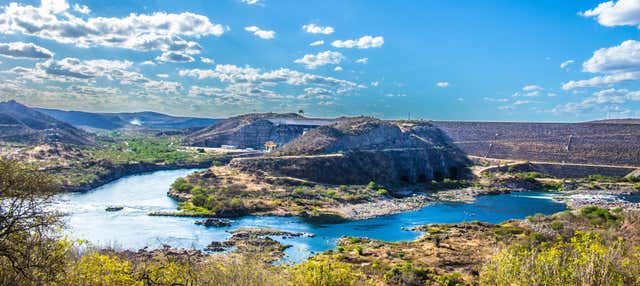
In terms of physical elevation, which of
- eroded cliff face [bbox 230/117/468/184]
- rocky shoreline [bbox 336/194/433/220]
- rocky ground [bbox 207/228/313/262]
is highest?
eroded cliff face [bbox 230/117/468/184]

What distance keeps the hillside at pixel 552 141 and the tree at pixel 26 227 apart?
105612 millimetres

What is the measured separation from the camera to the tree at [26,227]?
11906 millimetres

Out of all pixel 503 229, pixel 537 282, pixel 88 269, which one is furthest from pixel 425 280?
pixel 88 269

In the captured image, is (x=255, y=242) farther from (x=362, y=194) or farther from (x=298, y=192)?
(x=362, y=194)

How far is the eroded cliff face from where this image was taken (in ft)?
265

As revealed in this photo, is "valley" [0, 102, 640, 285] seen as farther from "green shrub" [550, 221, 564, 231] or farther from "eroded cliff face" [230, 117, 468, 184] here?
"eroded cliff face" [230, 117, 468, 184]

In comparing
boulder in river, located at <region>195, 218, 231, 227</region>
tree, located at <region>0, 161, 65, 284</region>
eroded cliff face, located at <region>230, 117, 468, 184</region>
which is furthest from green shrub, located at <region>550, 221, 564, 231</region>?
tree, located at <region>0, 161, 65, 284</region>

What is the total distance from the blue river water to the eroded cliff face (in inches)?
705

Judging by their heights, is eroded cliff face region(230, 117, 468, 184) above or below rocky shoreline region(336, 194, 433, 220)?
above

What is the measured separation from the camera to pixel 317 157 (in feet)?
275

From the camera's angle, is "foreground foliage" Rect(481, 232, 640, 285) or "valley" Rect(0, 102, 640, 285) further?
"valley" Rect(0, 102, 640, 285)

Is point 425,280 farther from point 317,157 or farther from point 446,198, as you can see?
point 317,157

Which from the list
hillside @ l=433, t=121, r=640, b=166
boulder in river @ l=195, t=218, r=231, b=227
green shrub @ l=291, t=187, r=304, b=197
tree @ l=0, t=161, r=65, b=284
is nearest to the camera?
tree @ l=0, t=161, r=65, b=284

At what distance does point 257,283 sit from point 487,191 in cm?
7157
